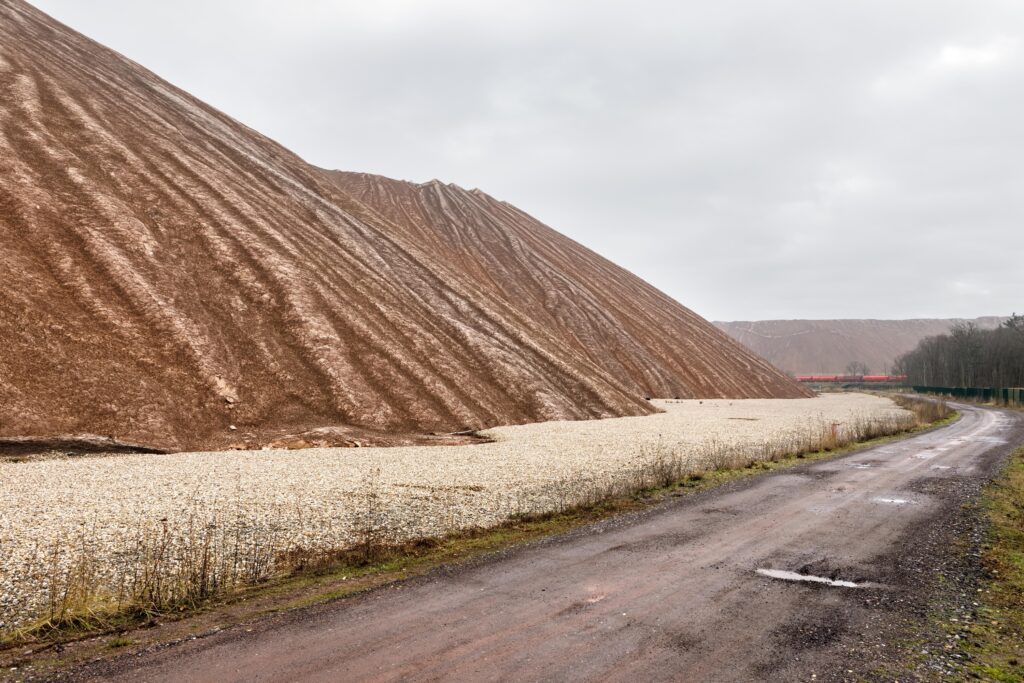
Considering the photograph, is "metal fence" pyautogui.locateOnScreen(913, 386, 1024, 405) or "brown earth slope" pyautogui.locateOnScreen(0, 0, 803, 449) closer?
"brown earth slope" pyautogui.locateOnScreen(0, 0, 803, 449)

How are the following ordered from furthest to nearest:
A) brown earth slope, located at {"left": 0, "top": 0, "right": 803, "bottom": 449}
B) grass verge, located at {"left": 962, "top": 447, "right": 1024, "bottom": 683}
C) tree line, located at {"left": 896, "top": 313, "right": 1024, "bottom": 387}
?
tree line, located at {"left": 896, "top": 313, "right": 1024, "bottom": 387}
brown earth slope, located at {"left": 0, "top": 0, "right": 803, "bottom": 449}
grass verge, located at {"left": 962, "top": 447, "right": 1024, "bottom": 683}

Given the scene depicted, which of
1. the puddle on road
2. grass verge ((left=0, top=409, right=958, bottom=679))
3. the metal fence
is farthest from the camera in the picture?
the metal fence

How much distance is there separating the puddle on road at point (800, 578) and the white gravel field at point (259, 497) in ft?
22.9

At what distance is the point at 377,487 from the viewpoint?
61.9 ft

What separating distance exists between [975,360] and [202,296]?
156m

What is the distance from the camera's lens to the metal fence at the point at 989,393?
81537 mm

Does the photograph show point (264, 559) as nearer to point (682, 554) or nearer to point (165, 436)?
point (682, 554)

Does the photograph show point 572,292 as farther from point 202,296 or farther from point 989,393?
point 989,393

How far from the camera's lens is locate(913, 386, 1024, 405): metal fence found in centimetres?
8154

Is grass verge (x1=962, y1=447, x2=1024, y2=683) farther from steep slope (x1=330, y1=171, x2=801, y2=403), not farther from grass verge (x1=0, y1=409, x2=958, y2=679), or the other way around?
steep slope (x1=330, y1=171, x2=801, y2=403)

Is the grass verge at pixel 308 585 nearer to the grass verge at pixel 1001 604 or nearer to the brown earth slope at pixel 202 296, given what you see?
the grass verge at pixel 1001 604

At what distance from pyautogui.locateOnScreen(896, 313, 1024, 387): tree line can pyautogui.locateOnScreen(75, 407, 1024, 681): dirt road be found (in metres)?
132

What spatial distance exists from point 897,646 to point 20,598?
14.2 metres

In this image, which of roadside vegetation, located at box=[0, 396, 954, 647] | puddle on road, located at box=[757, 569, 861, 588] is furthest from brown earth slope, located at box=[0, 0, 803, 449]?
puddle on road, located at box=[757, 569, 861, 588]
